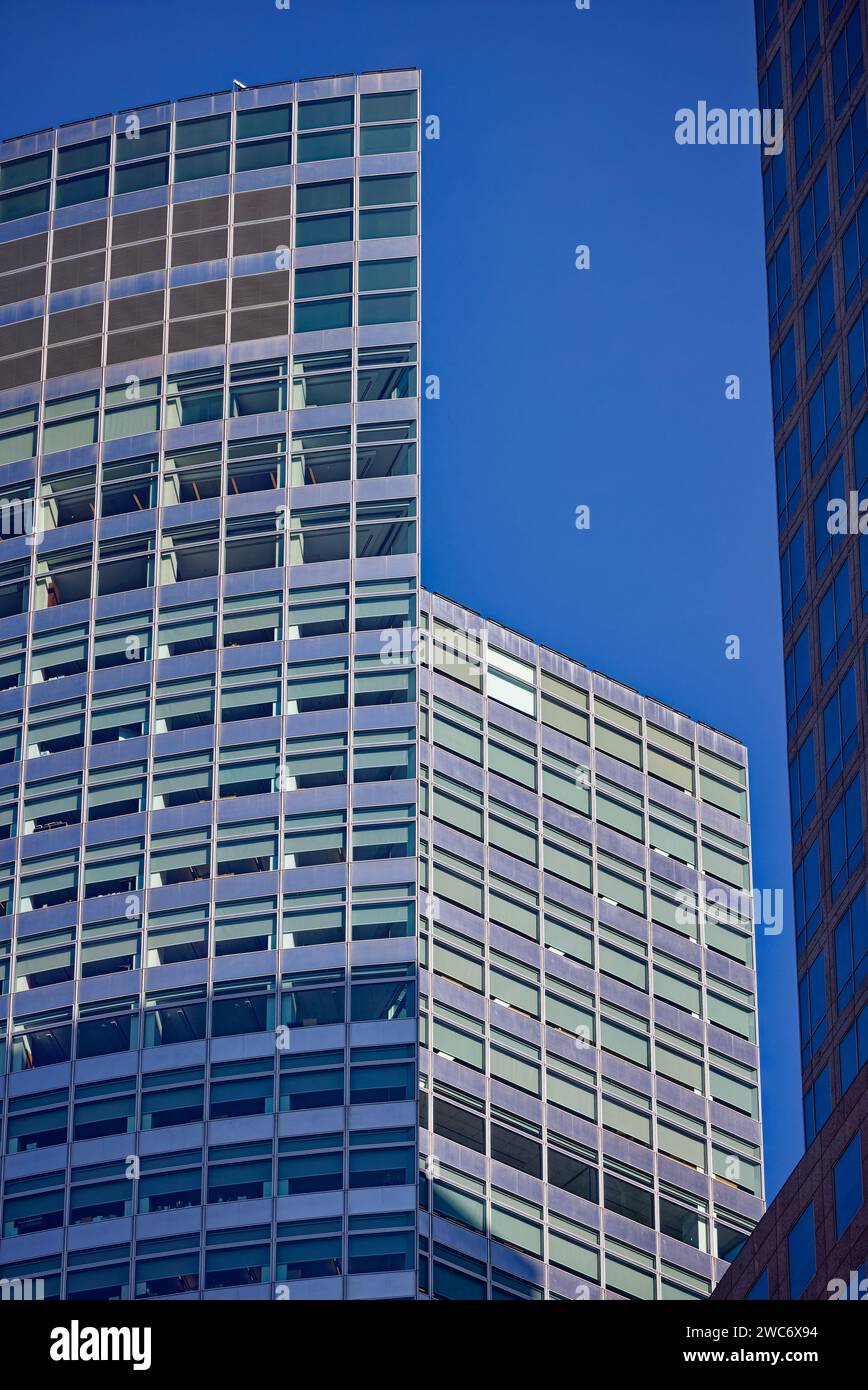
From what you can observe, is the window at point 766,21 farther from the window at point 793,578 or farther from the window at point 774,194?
the window at point 793,578

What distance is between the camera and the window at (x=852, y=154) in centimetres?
7680

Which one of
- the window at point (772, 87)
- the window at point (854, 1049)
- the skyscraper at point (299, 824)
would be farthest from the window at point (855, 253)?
the skyscraper at point (299, 824)

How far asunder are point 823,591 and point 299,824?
41.7 metres

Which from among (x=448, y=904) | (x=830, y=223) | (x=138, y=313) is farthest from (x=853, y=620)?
(x=138, y=313)

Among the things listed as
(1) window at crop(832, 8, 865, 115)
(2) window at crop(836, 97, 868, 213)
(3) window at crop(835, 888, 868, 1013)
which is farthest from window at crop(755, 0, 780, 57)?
(3) window at crop(835, 888, 868, 1013)

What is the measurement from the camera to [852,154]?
7800cm

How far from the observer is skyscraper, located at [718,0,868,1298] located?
64625mm

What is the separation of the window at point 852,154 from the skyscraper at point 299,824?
41729mm

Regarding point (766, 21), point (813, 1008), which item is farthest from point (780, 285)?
point (813, 1008)

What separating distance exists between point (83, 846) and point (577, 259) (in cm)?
4449

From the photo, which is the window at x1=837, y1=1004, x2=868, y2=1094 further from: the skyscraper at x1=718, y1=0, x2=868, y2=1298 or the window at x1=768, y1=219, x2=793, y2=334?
the window at x1=768, y1=219, x2=793, y2=334

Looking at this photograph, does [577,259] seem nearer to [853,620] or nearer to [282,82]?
[282,82]

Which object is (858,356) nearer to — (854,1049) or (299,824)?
(854,1049)

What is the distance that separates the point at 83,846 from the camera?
117 metres
